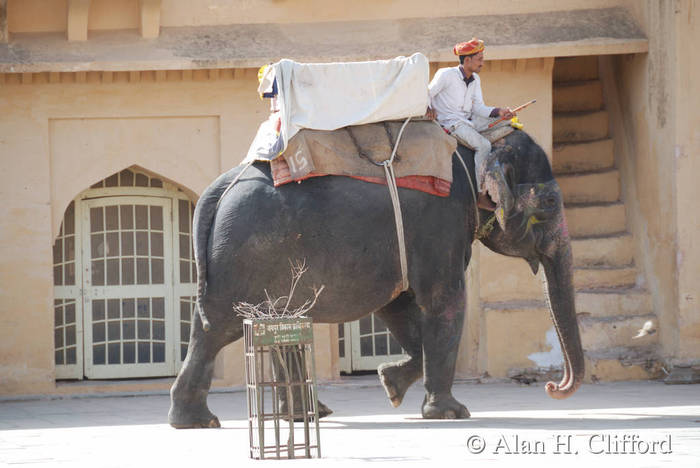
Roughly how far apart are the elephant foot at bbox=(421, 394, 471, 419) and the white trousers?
1.49 m

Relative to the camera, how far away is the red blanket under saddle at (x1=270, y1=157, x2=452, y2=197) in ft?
29.6

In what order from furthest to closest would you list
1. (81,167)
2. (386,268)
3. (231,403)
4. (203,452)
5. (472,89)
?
(81,167) → (231,403) → (472,89) → (386,268) → (203,452)

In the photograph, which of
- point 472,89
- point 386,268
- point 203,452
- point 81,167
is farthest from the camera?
point 81,167

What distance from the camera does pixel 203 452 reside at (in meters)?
7.67

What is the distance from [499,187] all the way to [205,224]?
81.1 inches

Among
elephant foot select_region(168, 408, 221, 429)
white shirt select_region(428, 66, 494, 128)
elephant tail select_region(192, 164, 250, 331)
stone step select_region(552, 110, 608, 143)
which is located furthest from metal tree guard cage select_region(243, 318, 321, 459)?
stone step select_region(552, 110, 608, 143)

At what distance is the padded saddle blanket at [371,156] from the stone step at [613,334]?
12.5 feet

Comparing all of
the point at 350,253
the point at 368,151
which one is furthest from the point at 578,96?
the point at 350,253

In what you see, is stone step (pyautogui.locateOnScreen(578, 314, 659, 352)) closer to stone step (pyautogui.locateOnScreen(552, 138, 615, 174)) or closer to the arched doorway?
stone step (pyautogui.locateOnScreen(552, 138, 615, 174))

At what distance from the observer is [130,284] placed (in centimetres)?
1302

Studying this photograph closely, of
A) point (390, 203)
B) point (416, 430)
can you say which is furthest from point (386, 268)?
point (416, 430)

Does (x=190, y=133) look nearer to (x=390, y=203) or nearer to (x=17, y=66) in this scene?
(x=17, y=66)

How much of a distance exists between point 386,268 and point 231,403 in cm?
284

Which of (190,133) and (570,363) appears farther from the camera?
(190,133)
